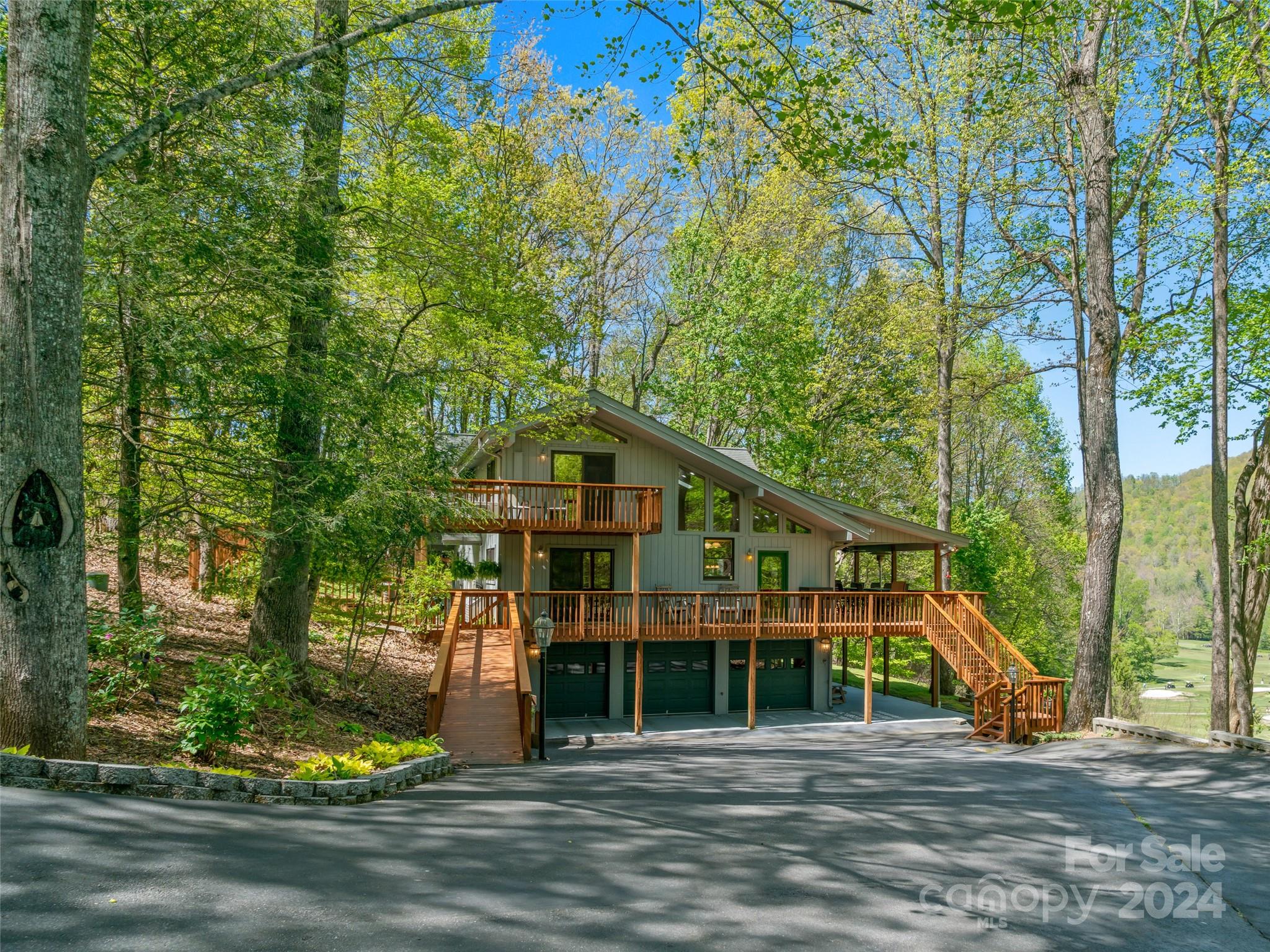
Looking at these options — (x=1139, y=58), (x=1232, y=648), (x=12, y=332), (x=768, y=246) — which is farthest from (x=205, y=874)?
(x=768, y=246)

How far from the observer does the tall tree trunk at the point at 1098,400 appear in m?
13.8

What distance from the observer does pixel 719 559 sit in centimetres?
2047

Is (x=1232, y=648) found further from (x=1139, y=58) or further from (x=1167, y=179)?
(x=1139, y=58)

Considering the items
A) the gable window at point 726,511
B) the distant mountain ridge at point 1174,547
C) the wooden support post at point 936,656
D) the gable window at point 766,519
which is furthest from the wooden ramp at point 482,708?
the distant mountain ridge at point 1174,547

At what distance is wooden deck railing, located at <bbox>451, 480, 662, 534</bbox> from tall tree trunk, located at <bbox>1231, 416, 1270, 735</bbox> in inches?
464

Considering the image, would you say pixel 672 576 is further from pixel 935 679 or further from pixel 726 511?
pixel 935 679

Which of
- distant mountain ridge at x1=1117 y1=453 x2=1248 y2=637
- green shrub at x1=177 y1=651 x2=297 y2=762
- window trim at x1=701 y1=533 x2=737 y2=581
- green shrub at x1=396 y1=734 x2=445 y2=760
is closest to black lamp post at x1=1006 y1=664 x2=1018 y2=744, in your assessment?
window trim at x1=701 y1=533 x2=737 y2=581

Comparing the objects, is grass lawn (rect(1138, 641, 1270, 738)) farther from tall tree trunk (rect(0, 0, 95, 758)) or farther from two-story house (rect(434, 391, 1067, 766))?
tall tree trunk (rect(0, 0, 95, 758))

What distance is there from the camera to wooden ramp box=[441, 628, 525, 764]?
36.6 feet

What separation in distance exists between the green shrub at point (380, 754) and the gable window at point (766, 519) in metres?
14.1

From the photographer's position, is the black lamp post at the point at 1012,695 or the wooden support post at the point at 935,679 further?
the wooden support post at the point at 935,679

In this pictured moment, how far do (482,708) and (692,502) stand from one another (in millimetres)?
9780

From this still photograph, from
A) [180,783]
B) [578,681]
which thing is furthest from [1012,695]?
[180,783]

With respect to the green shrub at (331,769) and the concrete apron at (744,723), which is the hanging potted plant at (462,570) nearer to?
the concrete apron at (744,723)
